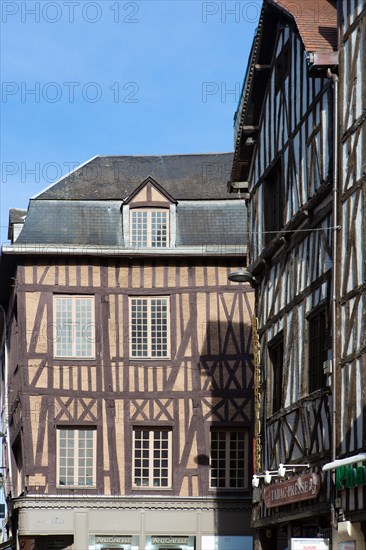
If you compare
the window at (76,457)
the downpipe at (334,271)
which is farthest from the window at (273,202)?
the window at (76,457)

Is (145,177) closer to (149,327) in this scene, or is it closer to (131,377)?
(149,327)

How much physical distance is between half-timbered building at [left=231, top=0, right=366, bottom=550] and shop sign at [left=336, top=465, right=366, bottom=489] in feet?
0.05

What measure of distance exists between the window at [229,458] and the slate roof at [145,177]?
584 centimetres

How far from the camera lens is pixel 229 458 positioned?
94.1 ft

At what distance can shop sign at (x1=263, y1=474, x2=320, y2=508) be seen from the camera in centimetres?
1656

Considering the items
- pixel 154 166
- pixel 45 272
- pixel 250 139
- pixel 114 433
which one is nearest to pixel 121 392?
pixel 114 433

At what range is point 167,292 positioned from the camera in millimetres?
29000

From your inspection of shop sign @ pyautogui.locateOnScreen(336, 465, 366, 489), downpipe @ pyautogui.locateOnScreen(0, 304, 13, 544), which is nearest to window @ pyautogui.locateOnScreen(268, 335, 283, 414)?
shop sign @ pyautogui.locateOnScreen(336, 465, 366, 489)

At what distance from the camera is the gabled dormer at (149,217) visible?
2942cm

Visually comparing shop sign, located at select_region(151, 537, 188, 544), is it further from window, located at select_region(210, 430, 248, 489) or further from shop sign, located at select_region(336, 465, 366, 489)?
shop sign, located at select_region(336, 465, 366, 489)

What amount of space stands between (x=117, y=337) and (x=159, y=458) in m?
3.00

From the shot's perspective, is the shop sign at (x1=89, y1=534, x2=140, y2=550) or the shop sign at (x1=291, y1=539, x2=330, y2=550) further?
the shop sign at (x1=89, y1=534, x2=140, y2=550)

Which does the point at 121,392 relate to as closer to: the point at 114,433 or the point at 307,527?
the point at 114,433

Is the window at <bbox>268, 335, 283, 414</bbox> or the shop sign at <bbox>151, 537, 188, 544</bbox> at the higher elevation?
the window at <bbox>268, 335, 283, 414</bbox>
